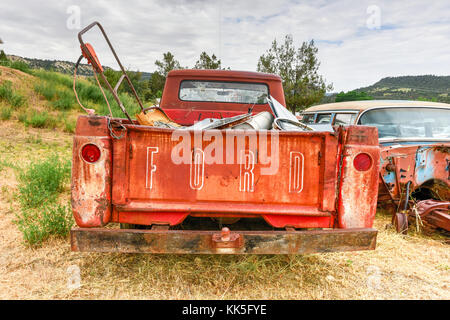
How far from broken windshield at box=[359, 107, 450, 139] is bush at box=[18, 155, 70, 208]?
14.8 feet

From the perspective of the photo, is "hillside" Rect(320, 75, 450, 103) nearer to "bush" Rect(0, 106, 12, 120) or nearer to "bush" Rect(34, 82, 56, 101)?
"bush" Rect(34, 82, 56, 101)

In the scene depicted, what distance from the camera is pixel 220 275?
8.39 feet

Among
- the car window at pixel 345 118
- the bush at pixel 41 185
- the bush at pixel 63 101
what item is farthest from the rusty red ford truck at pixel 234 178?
the bush at pixel 63 101

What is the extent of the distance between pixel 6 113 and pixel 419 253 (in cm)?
1244

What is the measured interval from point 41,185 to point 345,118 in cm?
470

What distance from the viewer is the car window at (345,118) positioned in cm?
452

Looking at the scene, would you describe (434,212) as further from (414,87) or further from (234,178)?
(414,87)

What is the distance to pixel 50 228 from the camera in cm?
314

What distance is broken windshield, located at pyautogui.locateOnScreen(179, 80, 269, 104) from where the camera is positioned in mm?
4160

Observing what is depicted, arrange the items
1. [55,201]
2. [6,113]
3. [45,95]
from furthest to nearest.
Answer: [45,95], [6,113], [55,201]

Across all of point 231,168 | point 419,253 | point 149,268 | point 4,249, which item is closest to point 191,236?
point 231,168

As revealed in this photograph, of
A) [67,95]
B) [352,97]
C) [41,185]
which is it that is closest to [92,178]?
[41,185]

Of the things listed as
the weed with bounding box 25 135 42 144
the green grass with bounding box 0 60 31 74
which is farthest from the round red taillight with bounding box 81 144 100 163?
the green grass with bounding box 0 60 31 74
